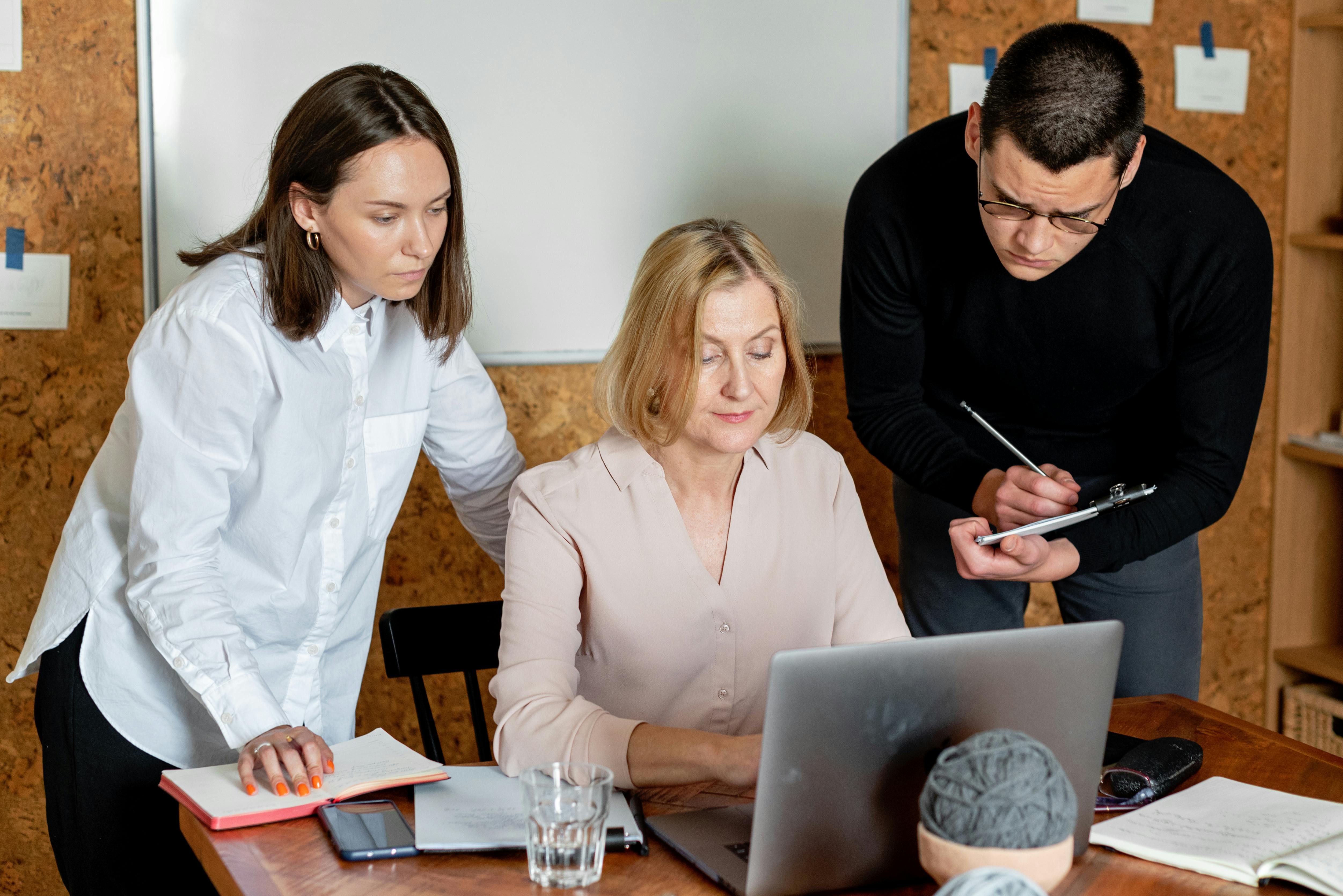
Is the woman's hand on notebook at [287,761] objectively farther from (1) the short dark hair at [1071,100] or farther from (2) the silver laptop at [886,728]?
(1) the short dark hair at [1071,100]

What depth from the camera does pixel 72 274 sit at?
2.21 m

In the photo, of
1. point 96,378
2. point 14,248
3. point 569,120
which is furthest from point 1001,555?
point 14,248

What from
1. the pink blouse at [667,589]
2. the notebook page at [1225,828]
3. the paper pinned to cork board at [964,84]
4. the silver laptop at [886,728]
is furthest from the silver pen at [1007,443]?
the paper pinned to cork board at [964,84]

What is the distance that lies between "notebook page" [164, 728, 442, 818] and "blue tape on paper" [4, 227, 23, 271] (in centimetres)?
129

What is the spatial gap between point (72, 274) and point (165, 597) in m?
1.14

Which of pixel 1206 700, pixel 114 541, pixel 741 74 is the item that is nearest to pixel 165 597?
pixel 114 541

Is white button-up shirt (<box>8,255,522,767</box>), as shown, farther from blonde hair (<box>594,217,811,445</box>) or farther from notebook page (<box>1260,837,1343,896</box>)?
notebook page (<box>1260,837,1343,896</box>)

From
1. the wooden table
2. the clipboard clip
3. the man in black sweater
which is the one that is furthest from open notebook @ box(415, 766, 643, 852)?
the clipboard clip

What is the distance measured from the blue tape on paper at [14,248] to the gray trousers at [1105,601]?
1.67 meters

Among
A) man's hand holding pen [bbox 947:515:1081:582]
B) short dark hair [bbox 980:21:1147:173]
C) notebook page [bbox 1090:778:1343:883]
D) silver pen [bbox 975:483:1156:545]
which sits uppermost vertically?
short dark hair [bbox 980:21:1147:173]

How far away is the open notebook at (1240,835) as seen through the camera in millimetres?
1037

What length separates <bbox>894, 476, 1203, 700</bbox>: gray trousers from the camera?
1967mm

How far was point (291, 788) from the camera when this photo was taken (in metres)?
1.20

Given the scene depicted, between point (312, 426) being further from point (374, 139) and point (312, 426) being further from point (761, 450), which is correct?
point (761, 450)
